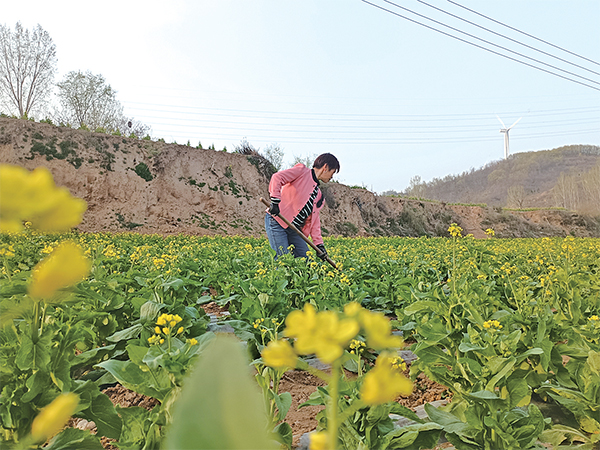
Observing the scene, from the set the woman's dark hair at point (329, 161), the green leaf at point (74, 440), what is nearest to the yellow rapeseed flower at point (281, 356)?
the green leaf at point (74, 440)

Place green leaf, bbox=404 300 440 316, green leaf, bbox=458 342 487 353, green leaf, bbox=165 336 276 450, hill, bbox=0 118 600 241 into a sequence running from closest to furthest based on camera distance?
green leaf, bbox=165 336 276 450, green leaf, bbox=458 342 487 353, green leaf, bbox=404 300 440 316, hill, bbox=0 118 600 241

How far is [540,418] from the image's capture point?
1.53m

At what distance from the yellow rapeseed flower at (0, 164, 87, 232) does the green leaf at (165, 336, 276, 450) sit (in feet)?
0.42

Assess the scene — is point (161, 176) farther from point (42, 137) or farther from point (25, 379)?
point (25, 379)

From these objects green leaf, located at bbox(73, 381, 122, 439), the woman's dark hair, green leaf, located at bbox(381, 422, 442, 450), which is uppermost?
the woman's dark hair

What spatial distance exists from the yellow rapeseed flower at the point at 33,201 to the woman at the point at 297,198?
566cm

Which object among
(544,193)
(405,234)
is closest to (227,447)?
(405,234)

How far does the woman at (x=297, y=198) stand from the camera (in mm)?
6059

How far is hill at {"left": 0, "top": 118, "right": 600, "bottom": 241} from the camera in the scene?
19.2 m

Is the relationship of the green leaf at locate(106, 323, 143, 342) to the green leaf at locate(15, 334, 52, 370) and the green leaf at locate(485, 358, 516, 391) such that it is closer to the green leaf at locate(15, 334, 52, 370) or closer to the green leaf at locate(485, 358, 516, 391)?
the green leaf at locate(15, 334, 52, 370)

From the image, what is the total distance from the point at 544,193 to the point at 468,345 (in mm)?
91895

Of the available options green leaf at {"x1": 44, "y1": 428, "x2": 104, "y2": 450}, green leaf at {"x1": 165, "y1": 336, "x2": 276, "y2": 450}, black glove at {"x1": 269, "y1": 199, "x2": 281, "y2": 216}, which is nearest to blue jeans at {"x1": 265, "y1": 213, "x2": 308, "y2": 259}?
black glove at {"x1": 269, "y1": 199, "x2": 281, "y2": 216}

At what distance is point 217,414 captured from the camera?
0.23 m

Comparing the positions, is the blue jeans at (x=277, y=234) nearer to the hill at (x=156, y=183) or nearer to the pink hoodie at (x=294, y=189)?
the pink hoodie at (x=294, y=189)
